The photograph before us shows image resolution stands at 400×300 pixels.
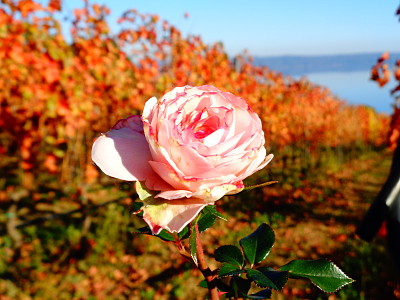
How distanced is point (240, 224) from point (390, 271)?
1.81 m

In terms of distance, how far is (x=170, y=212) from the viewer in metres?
0.53

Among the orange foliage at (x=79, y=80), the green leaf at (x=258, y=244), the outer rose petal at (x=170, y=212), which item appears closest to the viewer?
the outer rose petal at (x=170, y=212)

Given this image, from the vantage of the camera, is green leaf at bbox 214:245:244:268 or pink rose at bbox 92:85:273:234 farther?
green leaf at bbox 214:245:244:268

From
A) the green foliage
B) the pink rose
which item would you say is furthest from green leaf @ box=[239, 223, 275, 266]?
the pink rose

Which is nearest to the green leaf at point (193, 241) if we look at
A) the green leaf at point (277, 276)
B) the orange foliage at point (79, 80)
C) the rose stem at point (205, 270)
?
the rose stem at point (205, 270)

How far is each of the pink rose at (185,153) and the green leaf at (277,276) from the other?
0.18 metres

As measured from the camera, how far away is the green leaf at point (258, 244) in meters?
0.74

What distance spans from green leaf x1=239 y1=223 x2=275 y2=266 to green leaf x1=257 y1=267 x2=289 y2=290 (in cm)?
7

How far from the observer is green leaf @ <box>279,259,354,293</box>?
65 cm

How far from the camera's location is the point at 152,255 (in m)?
4.59

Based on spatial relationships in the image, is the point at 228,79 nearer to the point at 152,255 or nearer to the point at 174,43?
the point at 174,43

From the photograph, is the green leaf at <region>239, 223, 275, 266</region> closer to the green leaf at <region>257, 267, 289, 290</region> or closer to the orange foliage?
the green leaf at <region>257, 267, 289, 290</region>

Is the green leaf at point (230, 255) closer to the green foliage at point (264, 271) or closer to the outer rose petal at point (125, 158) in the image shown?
the green foliage at point (264, 271)

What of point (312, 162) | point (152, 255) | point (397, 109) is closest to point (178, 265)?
point (152, 255)
